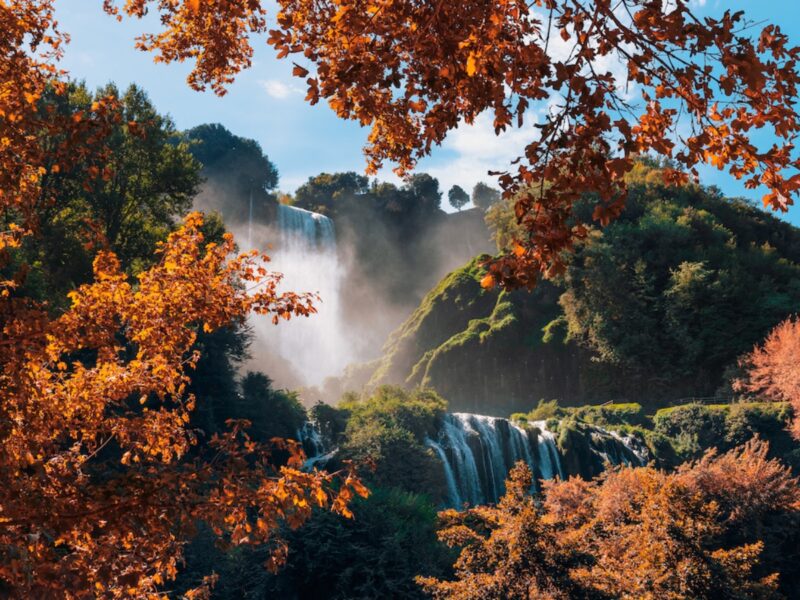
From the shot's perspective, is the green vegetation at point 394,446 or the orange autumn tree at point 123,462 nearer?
the orange autumn tree at point 123,462

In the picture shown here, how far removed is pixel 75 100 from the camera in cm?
2442

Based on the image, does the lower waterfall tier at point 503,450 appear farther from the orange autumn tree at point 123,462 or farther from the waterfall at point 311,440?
the orange autumn tree at point 123,462

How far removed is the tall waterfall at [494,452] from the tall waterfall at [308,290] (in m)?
33.6

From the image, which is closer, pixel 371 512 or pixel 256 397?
pixel 371 512

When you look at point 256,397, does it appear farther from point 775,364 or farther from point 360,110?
point 775,364

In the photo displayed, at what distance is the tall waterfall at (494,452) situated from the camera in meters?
24.3

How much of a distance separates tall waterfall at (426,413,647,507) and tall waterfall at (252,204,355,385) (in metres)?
33.6

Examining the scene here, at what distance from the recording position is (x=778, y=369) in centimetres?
2914

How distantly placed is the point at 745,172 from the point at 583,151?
1.35m

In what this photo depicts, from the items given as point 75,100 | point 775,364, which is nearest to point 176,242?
point 75,100

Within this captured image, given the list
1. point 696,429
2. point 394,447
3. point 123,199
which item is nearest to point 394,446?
point 394,447

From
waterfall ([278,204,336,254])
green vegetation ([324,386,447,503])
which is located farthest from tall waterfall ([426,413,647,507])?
waterfall ([278,204,336,254])

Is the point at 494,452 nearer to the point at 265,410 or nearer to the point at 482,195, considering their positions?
the point at 265,410

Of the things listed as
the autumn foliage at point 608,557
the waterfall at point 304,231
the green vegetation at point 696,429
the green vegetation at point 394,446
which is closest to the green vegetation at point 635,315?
the green vegetation at point 696,429
